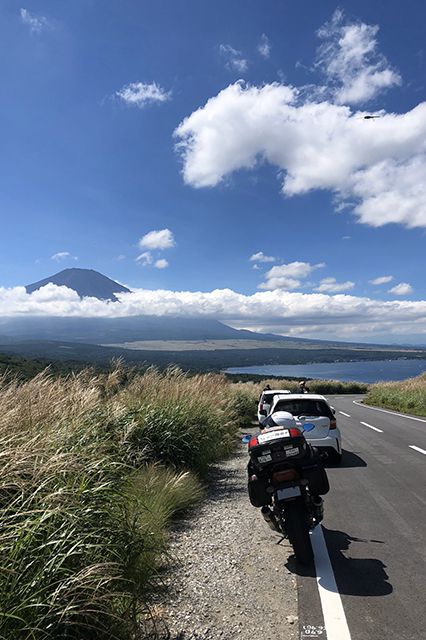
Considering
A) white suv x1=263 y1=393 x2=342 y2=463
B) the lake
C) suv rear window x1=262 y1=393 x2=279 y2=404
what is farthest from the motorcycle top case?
the lake

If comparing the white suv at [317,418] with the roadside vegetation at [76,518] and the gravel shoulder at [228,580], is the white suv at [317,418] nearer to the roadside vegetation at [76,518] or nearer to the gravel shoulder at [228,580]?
the roadside vegetation at [76,518]

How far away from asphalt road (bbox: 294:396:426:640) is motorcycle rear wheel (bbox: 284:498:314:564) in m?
0.13

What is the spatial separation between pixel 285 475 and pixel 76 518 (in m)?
2.40

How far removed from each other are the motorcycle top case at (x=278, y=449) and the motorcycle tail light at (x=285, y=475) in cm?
11

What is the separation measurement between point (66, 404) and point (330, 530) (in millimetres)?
4091

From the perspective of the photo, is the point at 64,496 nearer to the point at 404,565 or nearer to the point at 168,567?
the point at 168,567

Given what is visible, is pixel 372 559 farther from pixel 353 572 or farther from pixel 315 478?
pixel 315 478

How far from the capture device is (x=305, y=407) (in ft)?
35.6

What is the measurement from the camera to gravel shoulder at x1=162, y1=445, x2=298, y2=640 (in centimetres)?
354

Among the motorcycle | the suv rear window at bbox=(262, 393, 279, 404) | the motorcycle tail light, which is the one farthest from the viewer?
the suv rear window at bbox=(262, 393, 279, 404)

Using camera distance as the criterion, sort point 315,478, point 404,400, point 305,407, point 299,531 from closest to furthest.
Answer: point 299,531, point 315,478, point 305,407, point 404,400

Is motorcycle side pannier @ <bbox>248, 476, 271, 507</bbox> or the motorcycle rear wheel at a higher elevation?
motorcycle side pannier @ <bbox>248, 476, 271, 507</bbox>

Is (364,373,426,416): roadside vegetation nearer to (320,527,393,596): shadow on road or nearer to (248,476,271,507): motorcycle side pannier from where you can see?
(320,527,393,596): shadow on road

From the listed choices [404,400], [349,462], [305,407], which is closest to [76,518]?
[305,407]
